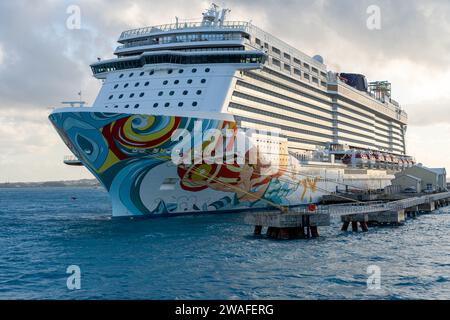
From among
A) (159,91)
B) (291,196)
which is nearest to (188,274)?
(159,91)

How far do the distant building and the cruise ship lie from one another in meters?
17.7

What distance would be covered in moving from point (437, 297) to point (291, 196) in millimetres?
23314

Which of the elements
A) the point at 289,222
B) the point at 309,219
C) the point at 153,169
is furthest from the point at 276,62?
the point at 289,222

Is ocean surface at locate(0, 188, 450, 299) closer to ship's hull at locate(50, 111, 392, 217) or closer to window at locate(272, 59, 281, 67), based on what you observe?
ship's hull at locate(50, 111, 392, 217)

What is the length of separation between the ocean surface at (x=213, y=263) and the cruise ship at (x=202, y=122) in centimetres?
250

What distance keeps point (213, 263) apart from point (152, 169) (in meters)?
9.39

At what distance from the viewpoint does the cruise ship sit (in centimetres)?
2517

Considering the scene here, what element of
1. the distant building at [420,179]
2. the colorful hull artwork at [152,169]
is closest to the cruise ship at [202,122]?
the colorful hull artwork at [152,169]

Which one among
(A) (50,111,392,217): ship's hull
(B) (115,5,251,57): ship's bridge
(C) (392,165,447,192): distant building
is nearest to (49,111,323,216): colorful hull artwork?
(A) (50,111,392,217): ship's hull

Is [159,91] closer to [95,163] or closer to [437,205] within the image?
[95,163]

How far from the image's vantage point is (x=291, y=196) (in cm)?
3750

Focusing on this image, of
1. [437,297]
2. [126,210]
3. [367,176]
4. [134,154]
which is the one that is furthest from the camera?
[367,176]

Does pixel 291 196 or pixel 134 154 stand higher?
pixel 134 154

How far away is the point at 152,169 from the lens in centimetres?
2655
